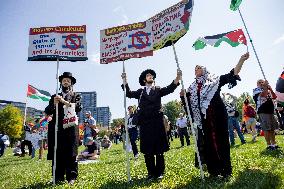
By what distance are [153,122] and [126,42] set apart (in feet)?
7.30

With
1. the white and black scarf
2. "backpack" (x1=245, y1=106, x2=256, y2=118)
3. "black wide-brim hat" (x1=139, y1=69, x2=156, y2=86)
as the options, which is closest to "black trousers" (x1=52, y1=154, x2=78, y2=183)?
"black wide-brim hat" (x1=139, y1=69, x2=156, y2=86)

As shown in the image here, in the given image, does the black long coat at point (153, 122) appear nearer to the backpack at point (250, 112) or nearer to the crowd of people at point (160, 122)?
the crowd of people at point (160, 122)

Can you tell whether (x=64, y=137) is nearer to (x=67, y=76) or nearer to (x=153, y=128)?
(x=67, y=76)

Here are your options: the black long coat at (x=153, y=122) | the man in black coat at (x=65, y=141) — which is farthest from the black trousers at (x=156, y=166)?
the man in black coat at (x=65, y=141)

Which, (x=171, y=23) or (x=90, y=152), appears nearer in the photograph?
(x=171, y=23)

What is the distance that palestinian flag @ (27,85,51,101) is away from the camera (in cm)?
1245

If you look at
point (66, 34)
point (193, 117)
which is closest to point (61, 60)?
point (66, 34)

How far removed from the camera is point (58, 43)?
825 cm

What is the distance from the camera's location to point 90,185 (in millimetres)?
6605

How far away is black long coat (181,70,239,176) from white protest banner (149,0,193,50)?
1.49 meters

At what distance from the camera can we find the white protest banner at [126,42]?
7.52 meters

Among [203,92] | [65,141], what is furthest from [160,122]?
[65,141]

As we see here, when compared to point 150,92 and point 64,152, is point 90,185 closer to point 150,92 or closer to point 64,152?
point 64,152

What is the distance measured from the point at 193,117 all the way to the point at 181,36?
6.15 ft
